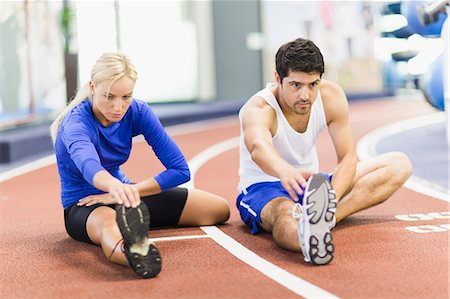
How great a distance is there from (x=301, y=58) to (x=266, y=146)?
520mm

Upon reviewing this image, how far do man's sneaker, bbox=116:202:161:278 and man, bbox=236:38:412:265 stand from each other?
0.75m

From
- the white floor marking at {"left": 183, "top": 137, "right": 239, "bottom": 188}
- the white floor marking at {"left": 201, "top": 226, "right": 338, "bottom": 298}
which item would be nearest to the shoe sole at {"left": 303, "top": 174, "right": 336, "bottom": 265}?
the white floor marking at {"left": 201, "top": 226, "right": 338, "bottom": 298}

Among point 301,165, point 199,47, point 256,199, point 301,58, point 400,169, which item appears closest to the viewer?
point 301,58

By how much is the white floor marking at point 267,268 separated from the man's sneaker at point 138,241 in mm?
549

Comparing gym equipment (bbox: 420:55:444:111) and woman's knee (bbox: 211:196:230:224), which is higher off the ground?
gym equipment (bbox: 420:55:444:111)

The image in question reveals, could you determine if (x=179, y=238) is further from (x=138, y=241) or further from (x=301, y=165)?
(x=138, y=241)

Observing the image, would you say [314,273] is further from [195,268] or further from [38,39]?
[38,39]

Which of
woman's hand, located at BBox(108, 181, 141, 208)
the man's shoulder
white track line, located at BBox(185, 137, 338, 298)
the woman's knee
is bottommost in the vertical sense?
white track line, located at BBox(185, 137, 338, 298)

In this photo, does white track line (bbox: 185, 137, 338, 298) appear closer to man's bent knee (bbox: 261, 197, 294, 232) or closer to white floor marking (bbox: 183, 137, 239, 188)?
man's bent knee (bbox: 261, 197, 294, 232)

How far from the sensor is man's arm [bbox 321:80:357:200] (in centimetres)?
487

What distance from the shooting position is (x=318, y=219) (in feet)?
13.1

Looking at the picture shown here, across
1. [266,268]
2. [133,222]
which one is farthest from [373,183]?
[133,222]

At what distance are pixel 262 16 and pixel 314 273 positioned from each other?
1544cm

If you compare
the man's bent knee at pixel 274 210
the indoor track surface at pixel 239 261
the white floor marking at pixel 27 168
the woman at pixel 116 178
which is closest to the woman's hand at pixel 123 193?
the woman at pixel 116 178
